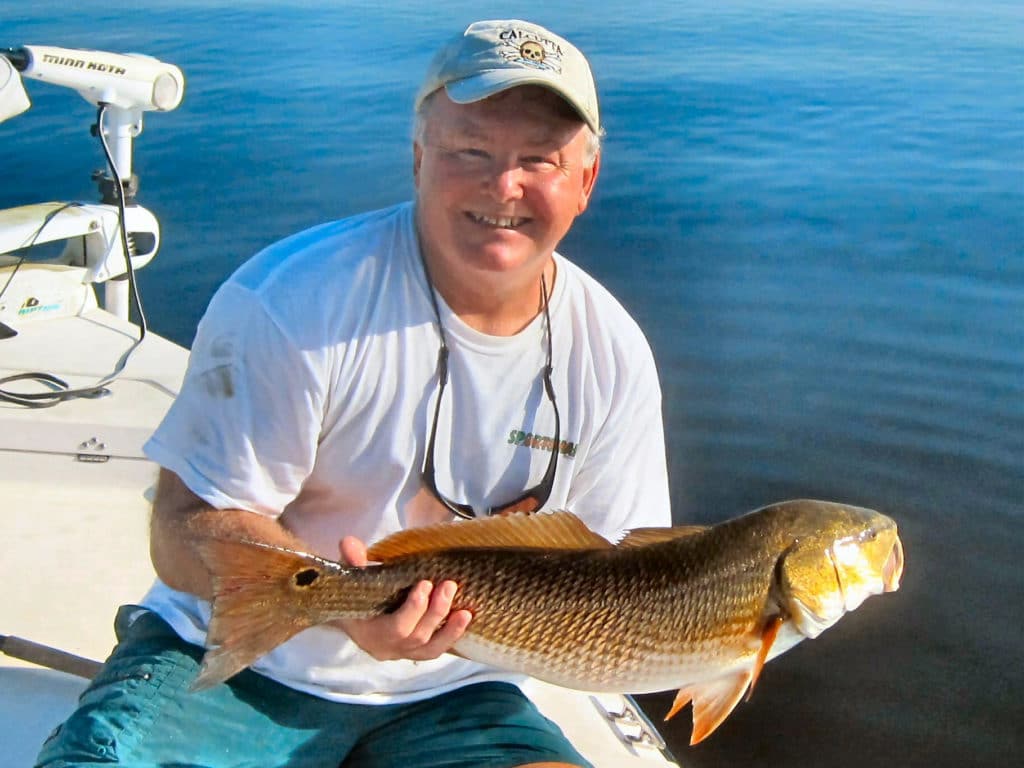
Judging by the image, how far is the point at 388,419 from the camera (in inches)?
100.0

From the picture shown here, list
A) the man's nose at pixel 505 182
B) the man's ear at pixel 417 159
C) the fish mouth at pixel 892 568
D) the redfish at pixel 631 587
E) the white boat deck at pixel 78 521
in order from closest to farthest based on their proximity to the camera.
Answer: the redfish at pixel 631 587
the fish mouth at pixel 892 568
the man's nose at pixel 505 182
the man's ear at pixel 417 159
the white boat deck at pixel 78 521

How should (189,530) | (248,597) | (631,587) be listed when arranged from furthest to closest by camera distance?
1. (189,530)
2. (631,587)
3. (248,597)

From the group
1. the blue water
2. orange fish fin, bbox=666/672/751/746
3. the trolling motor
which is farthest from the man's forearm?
the trolling motor

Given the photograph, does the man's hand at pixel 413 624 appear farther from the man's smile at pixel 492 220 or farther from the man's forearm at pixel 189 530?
the man's smile at pixel 492 220

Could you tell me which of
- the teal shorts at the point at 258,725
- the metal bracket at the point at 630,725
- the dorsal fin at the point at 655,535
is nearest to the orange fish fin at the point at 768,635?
the dorsal fin at the point at 655,535

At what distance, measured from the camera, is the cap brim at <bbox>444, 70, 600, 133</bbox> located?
95.4 inches

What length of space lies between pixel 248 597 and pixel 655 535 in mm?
825

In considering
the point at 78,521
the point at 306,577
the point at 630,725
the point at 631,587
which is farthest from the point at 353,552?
the point at 78,521

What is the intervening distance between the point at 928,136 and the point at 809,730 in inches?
419

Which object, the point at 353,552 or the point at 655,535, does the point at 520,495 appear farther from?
the point at 353,552

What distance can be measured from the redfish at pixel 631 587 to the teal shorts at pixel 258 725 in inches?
12.7

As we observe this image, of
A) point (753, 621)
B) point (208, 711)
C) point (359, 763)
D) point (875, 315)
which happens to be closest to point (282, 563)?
point (208, 711)

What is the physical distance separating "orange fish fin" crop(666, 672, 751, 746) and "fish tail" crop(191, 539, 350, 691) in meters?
0.83

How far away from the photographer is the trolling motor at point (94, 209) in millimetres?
5016
